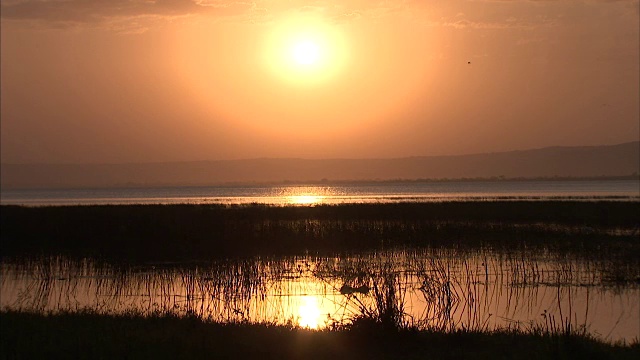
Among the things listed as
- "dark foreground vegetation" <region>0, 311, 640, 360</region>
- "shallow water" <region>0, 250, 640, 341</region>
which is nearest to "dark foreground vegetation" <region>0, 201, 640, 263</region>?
"shallow water" <region>0, 250, 640, 341</region>

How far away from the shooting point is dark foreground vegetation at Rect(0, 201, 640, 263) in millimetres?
27344

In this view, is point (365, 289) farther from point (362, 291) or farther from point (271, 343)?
point (271, 343)

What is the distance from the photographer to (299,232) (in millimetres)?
33812

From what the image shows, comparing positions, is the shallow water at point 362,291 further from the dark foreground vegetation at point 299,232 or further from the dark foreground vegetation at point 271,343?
the dark foreground vegetation at point 299,232

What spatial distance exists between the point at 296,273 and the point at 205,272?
9.68ft

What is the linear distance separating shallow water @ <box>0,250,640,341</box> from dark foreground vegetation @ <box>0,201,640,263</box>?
8.82 feet

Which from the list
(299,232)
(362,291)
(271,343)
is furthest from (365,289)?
(299,232)

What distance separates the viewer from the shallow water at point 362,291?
49.7 feet

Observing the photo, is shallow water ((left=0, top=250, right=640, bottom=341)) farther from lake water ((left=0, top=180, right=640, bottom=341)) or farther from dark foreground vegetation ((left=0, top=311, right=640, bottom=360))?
dark foreground vegetation ((left=0, top=311, right=640, bottom=360))

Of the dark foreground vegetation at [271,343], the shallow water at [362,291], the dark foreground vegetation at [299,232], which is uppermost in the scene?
the dark foreground vegetation at [299,232]

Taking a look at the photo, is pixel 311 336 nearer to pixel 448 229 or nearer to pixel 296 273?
pixel 296 273

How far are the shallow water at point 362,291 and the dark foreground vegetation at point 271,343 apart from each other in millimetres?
765

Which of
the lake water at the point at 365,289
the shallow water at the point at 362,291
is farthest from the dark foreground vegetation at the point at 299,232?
the shallow water at the point at 362,291

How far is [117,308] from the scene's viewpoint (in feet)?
55.3
